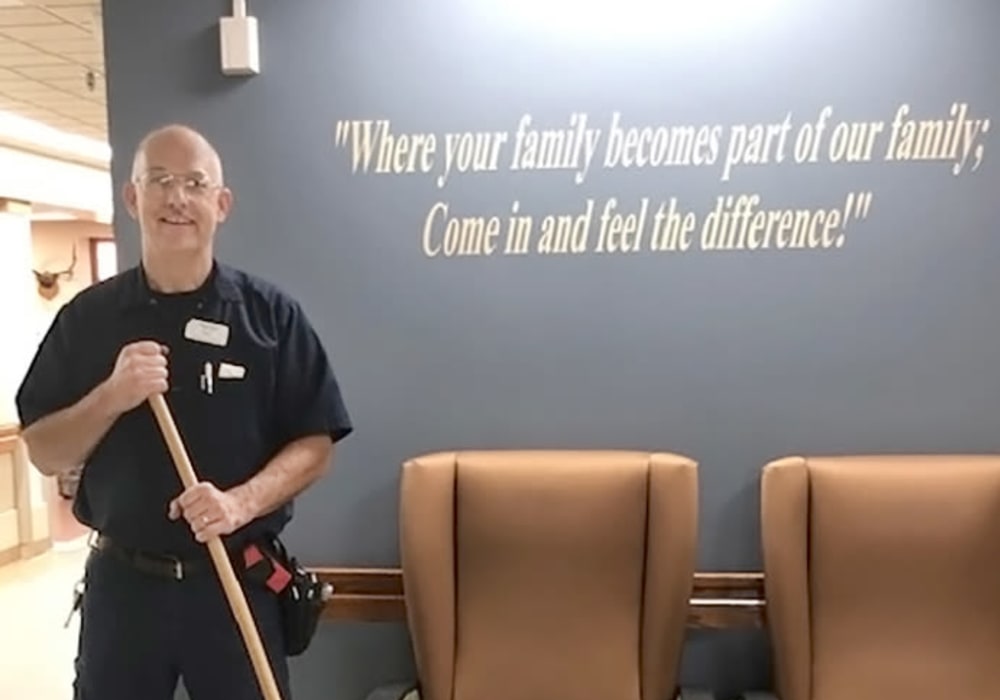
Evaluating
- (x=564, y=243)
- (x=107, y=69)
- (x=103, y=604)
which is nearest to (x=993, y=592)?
(x=564, y=243)

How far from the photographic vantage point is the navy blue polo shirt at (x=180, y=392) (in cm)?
201

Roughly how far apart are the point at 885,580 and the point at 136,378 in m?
1.64

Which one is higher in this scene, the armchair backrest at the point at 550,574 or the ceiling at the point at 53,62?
the ceiling at the point at 53,62

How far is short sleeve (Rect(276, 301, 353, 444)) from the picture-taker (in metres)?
2.11

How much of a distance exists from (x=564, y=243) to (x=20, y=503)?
507 cm

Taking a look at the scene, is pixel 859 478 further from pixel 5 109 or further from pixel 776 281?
pixel 5 109

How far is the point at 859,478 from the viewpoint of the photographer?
2.39 meters

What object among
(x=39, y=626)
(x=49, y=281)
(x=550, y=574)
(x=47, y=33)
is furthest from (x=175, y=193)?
(x=49, y=281)

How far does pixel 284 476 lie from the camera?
2.04 metres

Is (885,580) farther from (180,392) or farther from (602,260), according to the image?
(180,392)

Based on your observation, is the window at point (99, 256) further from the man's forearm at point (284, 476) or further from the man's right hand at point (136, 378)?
the man's right hand at point (136, 378)

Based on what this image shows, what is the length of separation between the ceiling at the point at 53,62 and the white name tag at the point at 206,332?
1.59m

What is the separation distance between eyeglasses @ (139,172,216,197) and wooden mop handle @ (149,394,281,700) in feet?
1.30

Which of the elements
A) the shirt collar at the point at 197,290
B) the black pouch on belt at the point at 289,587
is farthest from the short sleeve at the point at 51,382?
the black pouch on belt at the point at 289,587
